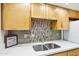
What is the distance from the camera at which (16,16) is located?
1677 millimetres

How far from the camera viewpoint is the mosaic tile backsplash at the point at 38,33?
2285 mm

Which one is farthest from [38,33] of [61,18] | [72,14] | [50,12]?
[72,14]

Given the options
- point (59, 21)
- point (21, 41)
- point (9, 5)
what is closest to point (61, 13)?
point (59, 21)

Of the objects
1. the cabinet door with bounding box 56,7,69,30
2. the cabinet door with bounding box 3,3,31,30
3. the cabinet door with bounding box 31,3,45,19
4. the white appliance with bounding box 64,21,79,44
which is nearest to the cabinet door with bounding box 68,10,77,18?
the cabinet door with bounding box 56,7,69,30

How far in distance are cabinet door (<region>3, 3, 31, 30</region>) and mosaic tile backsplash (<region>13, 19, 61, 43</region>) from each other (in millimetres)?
501

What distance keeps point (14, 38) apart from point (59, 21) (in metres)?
1.24

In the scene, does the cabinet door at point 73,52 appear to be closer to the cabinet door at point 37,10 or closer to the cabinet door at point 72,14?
the cabinet door at point 37,10

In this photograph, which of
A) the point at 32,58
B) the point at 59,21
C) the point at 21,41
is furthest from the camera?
the point at 59,21

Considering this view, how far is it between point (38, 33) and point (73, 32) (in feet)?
2.99

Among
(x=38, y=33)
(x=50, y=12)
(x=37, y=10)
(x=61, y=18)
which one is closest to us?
(x=37, y=10)

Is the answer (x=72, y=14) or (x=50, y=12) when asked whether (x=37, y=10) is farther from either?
(x=72, y=14)

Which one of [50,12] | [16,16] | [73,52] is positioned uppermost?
[50,12]

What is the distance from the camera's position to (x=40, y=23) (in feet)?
8.34

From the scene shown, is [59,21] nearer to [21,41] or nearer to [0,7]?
[21,41]
